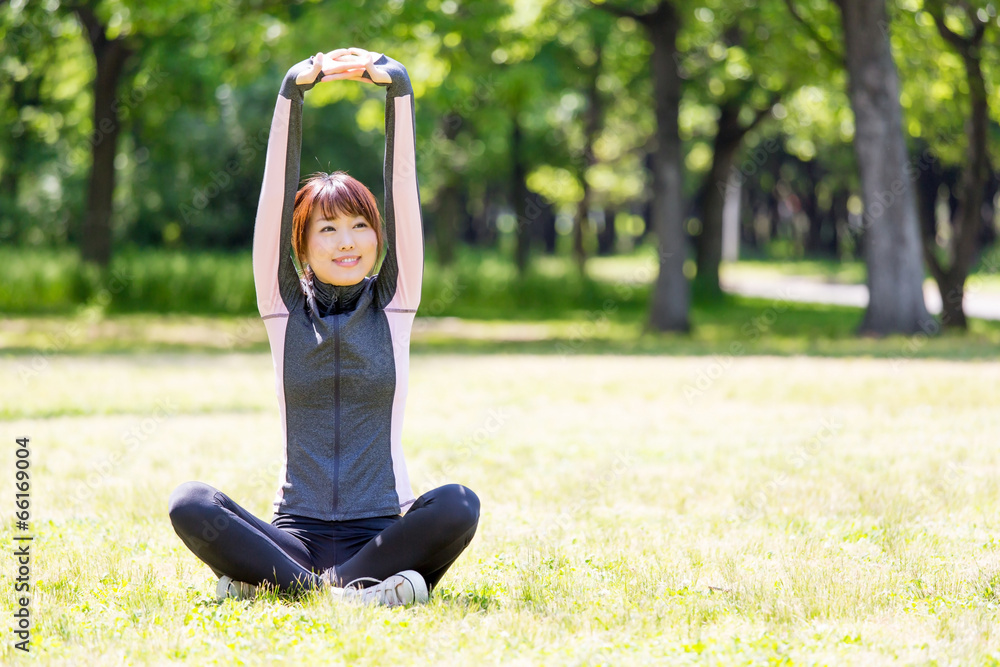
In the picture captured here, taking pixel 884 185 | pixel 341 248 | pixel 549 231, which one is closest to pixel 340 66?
pixel 341 248

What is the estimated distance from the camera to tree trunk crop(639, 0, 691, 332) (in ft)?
58.0

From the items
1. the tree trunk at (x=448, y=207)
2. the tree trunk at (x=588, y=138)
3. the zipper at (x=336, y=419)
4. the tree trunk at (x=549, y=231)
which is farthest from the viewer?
the tree trunk at (x=549, y=231)

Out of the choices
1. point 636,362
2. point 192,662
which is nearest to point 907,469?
point 192,662

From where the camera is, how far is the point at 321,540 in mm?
3850

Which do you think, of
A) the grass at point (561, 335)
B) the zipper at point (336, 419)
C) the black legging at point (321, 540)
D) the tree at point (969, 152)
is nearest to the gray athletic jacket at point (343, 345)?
the zipper at point (336, 419)

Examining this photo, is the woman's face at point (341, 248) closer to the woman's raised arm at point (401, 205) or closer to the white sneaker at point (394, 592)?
the woman's raised arm at point (401, 205)

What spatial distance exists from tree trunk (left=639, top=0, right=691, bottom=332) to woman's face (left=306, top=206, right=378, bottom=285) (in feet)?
46.7

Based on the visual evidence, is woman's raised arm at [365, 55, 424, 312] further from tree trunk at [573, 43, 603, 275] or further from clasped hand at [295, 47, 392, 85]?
tree trunk at [573, 43, 603, 275]

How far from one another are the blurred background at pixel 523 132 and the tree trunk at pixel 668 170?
1.4 inches

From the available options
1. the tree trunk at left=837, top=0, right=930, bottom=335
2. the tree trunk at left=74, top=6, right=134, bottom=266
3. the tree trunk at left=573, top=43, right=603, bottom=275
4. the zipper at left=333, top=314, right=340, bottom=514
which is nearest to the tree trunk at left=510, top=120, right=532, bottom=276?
the tree trunk at left=573, top=43, right=603, bottom=275

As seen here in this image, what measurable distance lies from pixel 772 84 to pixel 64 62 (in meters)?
14.3

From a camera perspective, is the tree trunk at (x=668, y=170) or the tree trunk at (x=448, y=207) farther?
the tree trunk at (x=448, y=207)

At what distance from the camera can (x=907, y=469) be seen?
6.53 m

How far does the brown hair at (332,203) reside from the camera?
3.93 meters
